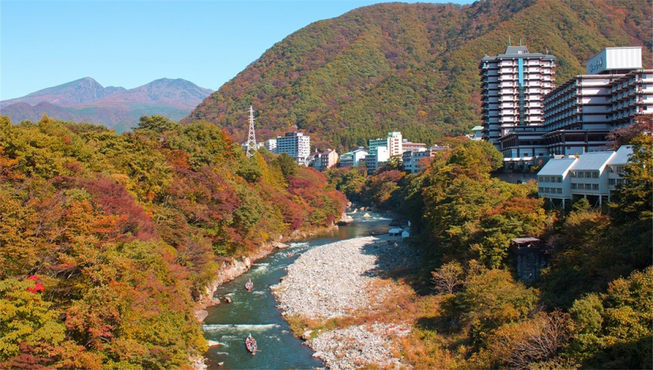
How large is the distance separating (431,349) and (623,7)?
154 meters

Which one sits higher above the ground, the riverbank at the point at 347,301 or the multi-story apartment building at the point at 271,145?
the multi-story apartment building at the point at 271,145

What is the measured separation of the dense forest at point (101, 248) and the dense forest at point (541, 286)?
30.6 ft

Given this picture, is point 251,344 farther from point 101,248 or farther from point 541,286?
point 541,286

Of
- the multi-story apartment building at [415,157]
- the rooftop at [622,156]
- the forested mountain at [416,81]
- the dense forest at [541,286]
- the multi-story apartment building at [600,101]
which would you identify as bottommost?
the dense forest at [541,286]

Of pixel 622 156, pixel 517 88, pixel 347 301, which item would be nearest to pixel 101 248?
pixel 347 301

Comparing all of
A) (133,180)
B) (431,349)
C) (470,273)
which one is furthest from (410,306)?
(133,180)

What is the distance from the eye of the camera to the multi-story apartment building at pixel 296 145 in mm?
117938

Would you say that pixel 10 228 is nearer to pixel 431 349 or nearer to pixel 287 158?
pixel 431 349

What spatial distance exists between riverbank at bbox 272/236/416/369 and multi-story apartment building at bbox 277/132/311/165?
79389 mm

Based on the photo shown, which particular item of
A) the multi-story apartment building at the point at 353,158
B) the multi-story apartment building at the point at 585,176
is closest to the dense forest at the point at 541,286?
the multi-story apartment building at the point at 585,176

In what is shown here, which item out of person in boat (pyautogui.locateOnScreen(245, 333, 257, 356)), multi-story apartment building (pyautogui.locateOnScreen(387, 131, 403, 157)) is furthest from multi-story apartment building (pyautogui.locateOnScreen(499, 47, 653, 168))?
multi-story apartment building (pyautogui.locateOnScreen(387, 131, 403, 157))

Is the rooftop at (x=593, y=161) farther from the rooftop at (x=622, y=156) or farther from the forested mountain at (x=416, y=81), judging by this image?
the forested mountain at (x=416, y=81)

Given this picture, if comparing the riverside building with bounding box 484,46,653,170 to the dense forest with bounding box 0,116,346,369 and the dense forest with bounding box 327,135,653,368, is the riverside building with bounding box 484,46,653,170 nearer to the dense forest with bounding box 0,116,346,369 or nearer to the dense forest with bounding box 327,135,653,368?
the dense forest with bounding box 327,135,653,368

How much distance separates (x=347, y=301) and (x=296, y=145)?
96.3 m
